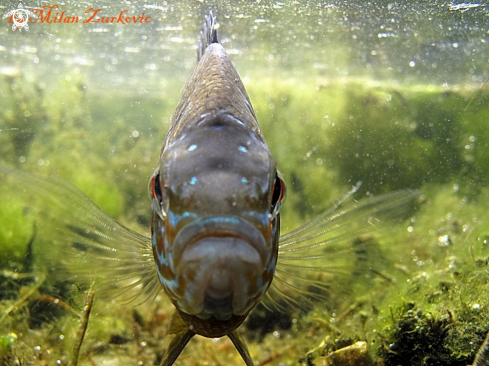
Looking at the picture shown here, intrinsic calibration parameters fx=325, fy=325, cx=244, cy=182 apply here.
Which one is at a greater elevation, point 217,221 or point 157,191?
point 217,221

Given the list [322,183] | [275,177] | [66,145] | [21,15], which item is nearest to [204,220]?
[275,177]

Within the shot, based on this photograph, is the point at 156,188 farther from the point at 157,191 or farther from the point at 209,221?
the point at 209,221

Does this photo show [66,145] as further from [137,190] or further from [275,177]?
[275,177]

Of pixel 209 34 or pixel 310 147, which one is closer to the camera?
pixel 209 34

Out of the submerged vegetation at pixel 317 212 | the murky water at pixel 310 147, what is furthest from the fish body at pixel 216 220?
the murky water at pixel 310 147

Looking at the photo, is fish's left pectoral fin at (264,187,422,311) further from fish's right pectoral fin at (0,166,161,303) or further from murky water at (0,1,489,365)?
fish's right pectoral fin at (0,166,161,303)

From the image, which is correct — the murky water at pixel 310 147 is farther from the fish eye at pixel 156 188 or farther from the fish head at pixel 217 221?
the fish eye at pixel 156 188

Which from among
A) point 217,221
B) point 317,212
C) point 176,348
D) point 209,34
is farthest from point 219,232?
point 317,212
